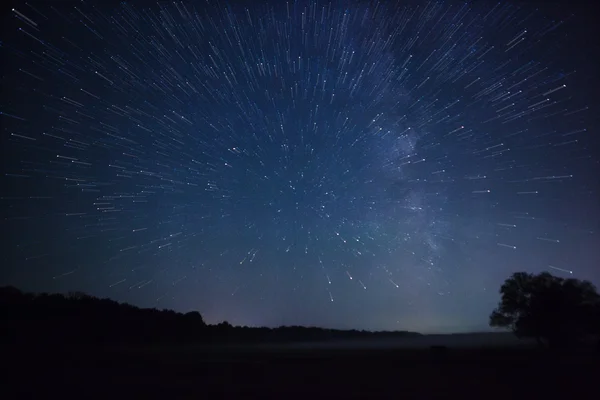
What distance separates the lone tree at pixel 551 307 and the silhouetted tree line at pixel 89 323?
162 feet

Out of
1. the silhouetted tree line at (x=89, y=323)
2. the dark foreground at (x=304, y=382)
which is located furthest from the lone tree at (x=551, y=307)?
the silhouetted tree line at (x=89, y=323)

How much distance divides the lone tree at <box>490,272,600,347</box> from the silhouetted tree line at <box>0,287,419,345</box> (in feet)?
162

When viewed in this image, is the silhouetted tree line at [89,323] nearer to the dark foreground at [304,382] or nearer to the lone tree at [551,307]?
the dark foreground at [304,382]

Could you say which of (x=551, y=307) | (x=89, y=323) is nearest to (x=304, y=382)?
(x=551, y=307)

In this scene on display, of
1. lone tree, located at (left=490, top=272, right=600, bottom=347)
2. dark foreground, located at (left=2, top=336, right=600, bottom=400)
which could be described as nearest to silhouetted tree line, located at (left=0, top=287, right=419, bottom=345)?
dark foreground, located at (left=2, top=336, right=600, bottom=400)

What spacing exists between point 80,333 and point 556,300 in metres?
55.9

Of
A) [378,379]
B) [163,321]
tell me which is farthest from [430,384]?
[163,321]

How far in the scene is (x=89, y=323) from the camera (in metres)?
61.4

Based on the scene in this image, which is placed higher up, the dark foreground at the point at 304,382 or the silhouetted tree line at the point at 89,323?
the silhouetted tree line at the point at 89,323

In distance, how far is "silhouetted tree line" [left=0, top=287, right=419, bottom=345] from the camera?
51406 mm

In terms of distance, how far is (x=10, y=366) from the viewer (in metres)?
26.0

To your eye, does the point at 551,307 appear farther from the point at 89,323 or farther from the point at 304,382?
the point at 89,323

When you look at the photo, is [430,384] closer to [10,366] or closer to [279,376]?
[279,376]

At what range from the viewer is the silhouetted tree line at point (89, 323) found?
51.4 meters
